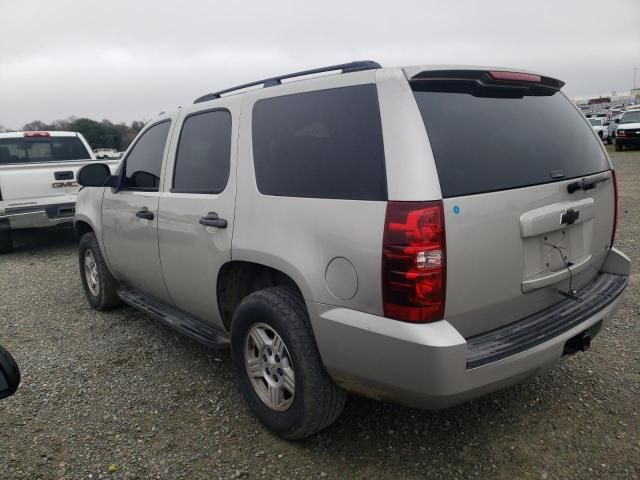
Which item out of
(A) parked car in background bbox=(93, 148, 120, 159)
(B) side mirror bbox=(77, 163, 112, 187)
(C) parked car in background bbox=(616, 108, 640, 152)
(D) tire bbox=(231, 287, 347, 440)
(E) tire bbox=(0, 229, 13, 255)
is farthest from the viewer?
(C) parked car in background bbox=(616, 108, 640, 152)

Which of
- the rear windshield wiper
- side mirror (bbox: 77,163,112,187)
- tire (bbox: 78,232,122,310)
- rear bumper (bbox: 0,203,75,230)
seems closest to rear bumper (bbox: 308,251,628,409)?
the rear windshield wiper

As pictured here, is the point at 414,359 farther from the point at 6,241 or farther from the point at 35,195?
the point at 6,241

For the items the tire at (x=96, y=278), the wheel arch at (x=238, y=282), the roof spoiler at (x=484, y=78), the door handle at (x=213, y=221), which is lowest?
the tire at (x=96, y=278)

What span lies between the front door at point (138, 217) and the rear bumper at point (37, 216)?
3.58 meters

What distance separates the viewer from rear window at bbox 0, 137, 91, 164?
8.36 meters

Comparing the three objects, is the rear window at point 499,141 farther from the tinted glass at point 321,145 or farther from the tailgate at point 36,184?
the tailgate at point 36,184

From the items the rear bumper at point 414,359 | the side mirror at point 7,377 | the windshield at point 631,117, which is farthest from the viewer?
the windshield at point 631,117

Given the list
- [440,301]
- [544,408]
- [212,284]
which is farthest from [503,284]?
[212,284]

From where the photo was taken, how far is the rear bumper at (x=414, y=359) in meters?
1.99

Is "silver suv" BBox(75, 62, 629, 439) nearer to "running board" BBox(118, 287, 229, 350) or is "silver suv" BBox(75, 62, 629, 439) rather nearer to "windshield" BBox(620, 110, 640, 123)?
"running board" BBox(118, 287, 229, 350)

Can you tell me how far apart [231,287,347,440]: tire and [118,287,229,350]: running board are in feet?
0.96

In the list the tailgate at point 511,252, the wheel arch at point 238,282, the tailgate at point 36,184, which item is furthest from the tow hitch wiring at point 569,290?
the tailgate at point 36,184

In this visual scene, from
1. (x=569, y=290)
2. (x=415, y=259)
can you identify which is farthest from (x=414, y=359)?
(x=569, y=290)

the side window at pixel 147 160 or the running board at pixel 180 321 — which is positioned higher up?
the side window at pixel 147 160
